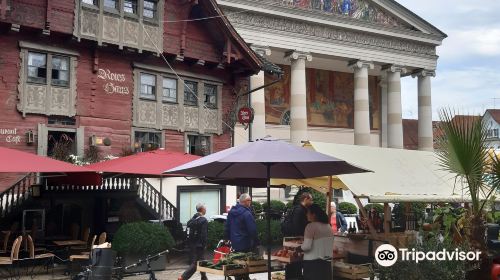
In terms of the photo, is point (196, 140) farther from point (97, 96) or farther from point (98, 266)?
point (98, 266)

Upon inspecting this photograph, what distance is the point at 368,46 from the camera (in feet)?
137

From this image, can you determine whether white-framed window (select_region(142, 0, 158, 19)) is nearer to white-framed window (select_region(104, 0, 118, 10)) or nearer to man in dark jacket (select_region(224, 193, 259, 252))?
white-framed window (select_region(104, 0, 118, 10))

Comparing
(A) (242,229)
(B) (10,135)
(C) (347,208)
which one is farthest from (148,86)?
(C) (347,208)

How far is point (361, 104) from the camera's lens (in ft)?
136

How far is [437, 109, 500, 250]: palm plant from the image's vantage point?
8.20 metres

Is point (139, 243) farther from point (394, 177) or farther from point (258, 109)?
point (258, 109)

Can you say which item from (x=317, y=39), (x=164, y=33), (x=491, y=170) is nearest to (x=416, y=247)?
(x=491, y=170)

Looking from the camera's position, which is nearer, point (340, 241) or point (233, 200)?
point (340, 241)

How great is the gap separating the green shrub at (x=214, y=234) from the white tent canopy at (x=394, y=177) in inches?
295

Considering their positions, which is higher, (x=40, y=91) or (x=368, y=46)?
Result: (x=368, y=46)

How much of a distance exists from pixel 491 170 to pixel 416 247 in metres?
1.65

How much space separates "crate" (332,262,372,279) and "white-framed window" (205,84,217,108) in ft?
48.0

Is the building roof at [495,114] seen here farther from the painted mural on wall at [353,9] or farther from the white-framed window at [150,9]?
the white-framed window at [150,9]

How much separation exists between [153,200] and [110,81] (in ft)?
15.5
